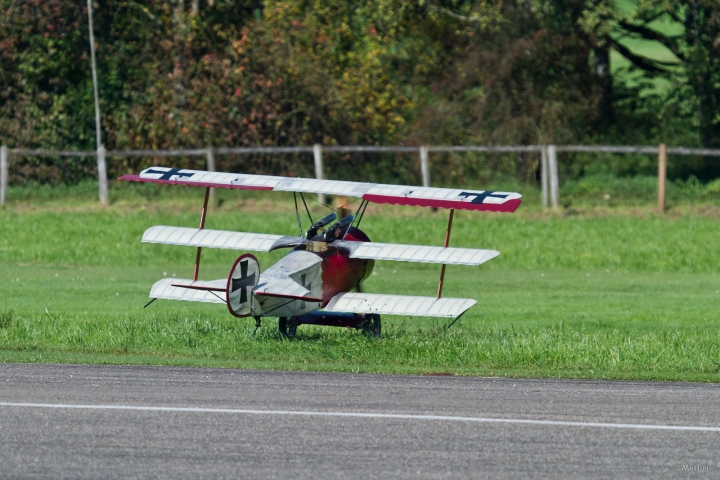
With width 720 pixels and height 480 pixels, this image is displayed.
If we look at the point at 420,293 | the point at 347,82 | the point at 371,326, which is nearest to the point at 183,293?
the point at 371,326

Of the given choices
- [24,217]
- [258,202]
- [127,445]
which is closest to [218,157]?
[258,202]

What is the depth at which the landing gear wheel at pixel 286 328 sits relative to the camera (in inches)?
596

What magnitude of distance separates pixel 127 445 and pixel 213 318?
8472mm

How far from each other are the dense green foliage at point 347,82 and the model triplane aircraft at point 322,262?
1591 centimetres

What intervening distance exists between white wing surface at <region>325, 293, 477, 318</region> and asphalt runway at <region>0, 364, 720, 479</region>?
1589mm

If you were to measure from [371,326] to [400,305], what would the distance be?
1.24 metres

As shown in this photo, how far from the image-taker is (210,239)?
15.1 m

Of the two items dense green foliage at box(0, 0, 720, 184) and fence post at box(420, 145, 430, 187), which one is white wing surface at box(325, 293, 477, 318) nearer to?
fence post at box(420, 145, 430, 187)

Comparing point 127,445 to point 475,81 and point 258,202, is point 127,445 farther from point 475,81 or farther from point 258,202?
point 475,81

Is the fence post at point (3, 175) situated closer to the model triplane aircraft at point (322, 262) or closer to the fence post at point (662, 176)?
the model triplane aircraft at point (322, 262)

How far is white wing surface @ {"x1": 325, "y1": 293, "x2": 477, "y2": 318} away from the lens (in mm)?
13797

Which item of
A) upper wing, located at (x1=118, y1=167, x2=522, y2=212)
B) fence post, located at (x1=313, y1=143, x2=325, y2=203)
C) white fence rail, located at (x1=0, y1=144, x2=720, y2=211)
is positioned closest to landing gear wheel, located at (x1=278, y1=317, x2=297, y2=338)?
upper wing, located at (x1=118, y1=167, x2=522, y2=212)

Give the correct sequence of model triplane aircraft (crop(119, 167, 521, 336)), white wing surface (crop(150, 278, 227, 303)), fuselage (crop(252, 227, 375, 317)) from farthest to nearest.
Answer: white wing surface (crop(150, 278, 227, 303))
fuselage (crop(252, 227, 375, 317))
model triplane aircraft (crop(119, 167, 521, 336))

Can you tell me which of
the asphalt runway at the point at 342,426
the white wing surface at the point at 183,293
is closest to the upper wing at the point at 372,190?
the white wing surface at the point at 183,293
